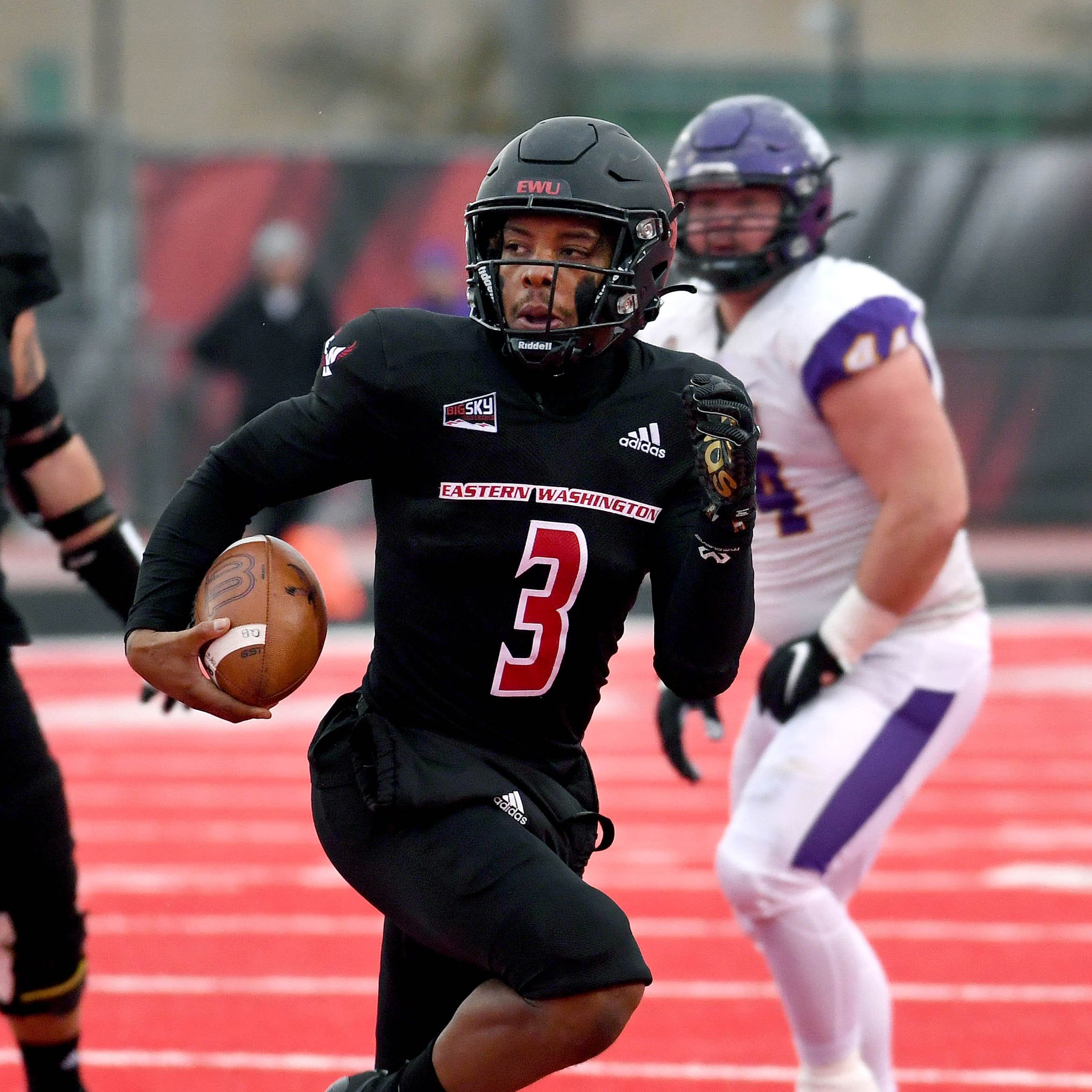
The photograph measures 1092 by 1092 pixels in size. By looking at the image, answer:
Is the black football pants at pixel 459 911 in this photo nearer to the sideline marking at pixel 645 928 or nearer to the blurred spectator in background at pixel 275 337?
the sideline marking at pixel 645 928

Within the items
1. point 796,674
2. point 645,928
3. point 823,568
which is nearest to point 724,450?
point 796,674

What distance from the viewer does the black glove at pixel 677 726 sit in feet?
13.1

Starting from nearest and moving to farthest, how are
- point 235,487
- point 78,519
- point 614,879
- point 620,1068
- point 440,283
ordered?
1. point 235,487
2. point 78,519
3. point 620,1068
4. point 614,879
5. point 440,283

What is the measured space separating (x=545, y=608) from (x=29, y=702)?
1.15m

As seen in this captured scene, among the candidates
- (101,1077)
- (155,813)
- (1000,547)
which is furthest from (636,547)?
(1000,547)

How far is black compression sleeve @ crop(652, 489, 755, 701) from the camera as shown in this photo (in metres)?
2.85

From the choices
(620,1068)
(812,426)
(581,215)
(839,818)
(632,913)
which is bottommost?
(632,913)

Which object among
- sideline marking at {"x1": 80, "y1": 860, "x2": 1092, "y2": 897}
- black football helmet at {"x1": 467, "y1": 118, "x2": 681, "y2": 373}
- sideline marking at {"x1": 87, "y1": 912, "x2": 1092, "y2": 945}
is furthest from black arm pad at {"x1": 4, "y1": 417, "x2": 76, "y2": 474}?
sideline marking at {"x1": 80, "y1": 860, "x2": 1092, "y2": 897}

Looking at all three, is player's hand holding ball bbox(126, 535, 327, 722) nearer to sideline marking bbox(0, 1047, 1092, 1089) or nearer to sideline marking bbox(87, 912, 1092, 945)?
sideline marking bbox(0, 1047, 1092, 1089)

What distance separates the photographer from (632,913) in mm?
5629

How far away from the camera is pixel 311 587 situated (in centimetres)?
308

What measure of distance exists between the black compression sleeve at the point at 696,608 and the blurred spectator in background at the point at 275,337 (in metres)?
7.05

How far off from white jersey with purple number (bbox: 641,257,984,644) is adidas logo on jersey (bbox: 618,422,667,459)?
874mm

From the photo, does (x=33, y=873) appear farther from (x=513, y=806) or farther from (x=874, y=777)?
(x=874, y=777)
